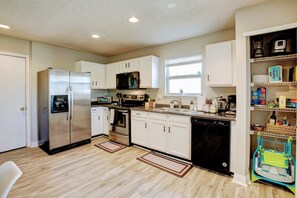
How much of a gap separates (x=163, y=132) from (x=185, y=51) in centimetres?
190

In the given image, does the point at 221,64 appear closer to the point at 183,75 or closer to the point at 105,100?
the point at 183,75

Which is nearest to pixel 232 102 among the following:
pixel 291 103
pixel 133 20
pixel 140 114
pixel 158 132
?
pixel 291 103

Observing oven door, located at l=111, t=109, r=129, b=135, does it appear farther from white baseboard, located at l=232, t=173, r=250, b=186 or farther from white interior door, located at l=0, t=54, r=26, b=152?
white baseboard, located at l=232, t=173, r=250, b=186

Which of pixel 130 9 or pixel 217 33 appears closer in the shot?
pixel 130 9

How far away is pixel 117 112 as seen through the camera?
3869 millimetres

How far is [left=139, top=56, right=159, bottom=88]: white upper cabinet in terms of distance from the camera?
3734 millimetres

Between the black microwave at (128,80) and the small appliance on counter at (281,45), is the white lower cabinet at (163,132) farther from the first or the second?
the small appliance on counter at (281,45)

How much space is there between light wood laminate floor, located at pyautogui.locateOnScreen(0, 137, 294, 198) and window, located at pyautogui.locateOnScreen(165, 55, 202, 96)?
1.72 meters

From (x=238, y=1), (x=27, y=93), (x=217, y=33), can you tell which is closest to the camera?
(x=238, y=1)

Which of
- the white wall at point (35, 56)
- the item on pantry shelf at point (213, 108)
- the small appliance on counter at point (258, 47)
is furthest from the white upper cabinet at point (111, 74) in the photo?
the small appliance on counter at point (258, 47)

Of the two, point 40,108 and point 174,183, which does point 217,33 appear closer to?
point 174,183

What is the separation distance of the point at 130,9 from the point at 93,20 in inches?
29.5

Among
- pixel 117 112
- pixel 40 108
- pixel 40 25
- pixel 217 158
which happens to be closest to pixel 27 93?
pixel 40 108

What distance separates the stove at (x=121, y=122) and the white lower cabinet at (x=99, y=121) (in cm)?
36
